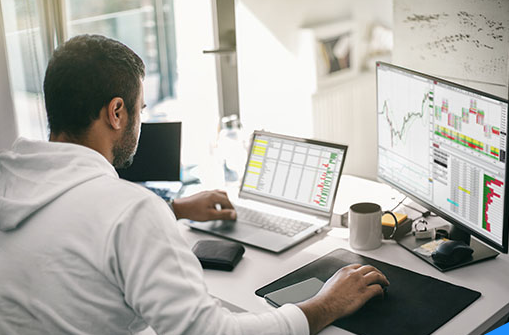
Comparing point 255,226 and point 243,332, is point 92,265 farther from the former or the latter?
point 255,226

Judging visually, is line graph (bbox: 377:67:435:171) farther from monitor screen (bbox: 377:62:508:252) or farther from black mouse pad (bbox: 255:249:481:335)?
black mouse pad (bbox: 255:249:481:335)

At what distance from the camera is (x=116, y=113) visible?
48.8 inches

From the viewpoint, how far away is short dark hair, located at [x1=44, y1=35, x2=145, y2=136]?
1.20 meters

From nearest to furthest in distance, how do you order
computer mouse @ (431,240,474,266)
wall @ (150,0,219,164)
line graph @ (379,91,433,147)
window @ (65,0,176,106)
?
1. computer mouse @ (431,240,474,266)
2. line graph @ (379,91,433,147)
3. wall @ (150,0,219,164)
4. window @ (65,0,176,106)

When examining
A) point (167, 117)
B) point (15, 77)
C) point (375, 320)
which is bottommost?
point (375, 320)

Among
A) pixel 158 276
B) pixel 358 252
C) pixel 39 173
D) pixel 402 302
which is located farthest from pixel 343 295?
pixel 39 173

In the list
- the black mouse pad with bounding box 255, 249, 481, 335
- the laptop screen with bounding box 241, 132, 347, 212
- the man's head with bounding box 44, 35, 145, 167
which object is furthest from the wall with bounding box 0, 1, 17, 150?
the black mouse pad with bounding box 255, 249, 481, 335

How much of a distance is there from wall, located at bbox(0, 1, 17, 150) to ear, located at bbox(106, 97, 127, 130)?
43.9 inches

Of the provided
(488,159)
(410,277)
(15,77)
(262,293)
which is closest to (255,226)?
(262,293)

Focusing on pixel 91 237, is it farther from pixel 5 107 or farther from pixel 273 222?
pixel 5 107

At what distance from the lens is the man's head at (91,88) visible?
1196 millimetres

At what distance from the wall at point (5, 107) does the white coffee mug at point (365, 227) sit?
1294 mm

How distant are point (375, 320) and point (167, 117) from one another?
1706 millimetres

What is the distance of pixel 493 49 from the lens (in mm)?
1935
